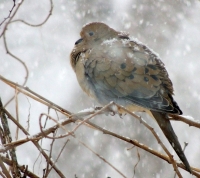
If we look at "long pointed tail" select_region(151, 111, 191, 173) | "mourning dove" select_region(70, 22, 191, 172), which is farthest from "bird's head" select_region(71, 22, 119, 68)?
"long pointed tail" select_region(151, 111, 191, 173)

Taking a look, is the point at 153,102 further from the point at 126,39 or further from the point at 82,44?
the point at 82,44

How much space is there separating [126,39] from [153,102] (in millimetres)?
575

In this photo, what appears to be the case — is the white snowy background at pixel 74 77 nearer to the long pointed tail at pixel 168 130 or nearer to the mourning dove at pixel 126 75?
the mourning dove at pixel 126 75

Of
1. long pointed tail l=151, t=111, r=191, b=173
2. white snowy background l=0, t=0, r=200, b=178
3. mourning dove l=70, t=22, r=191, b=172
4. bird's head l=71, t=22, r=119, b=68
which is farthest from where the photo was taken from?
white snowy background l=0, t=0, r=200, b=178

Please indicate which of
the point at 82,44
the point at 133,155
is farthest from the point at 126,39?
the point at 133,155

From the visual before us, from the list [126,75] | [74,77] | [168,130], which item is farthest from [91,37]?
A: [74,77]

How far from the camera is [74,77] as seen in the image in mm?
6953

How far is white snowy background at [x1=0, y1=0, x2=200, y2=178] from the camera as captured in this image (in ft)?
20.5

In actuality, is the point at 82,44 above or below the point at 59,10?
below

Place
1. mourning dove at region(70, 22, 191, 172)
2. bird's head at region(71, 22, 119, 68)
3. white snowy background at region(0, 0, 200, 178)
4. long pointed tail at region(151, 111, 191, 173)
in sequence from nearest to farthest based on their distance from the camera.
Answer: long pointed tail at region(151, 111, 191, 173) → mourning dove at region(70, 22, 191, 172) → bird's head at region(71, 22, 119, 68) → white snowy background at region(0, 0, 200, 178)

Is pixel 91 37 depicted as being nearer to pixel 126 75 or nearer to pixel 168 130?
pixel 126 75

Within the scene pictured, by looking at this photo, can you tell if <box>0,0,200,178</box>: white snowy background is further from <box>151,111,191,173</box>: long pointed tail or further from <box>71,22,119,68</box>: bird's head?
<box>151,111,191,173</box>: long pointed tail

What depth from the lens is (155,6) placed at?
6.89m

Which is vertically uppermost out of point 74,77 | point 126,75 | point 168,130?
point 74,77
